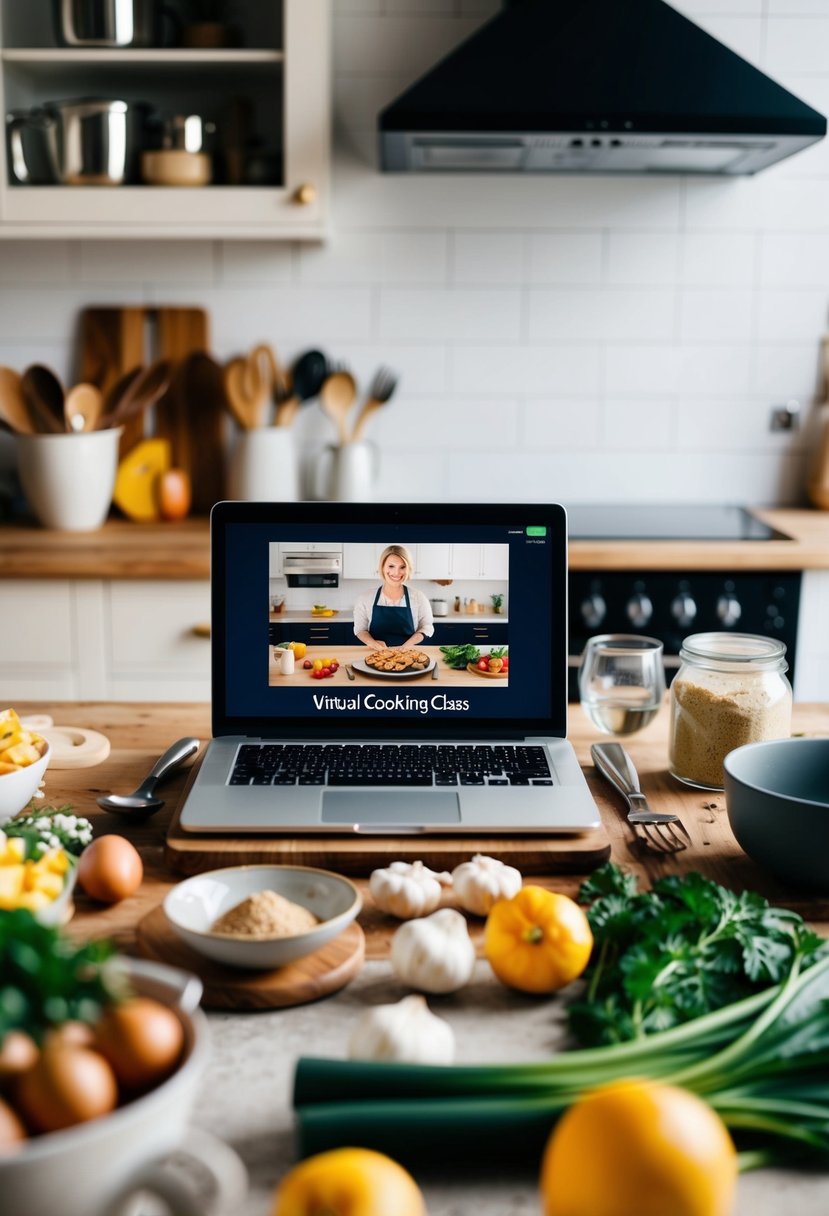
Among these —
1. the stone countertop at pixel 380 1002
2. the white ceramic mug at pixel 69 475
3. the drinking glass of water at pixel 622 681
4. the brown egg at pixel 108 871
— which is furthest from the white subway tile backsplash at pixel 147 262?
the brown egg at pixel 108 871

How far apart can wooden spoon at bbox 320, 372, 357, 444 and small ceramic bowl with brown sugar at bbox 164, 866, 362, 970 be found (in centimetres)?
213

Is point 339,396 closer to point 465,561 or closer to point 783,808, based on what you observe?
point 465,561

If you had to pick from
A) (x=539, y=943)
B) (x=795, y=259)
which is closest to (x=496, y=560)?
(x=539, y=943)

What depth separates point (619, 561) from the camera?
2.59 m

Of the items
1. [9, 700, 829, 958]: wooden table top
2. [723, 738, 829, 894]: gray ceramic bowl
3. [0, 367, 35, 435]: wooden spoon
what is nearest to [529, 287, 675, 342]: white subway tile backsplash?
[0, 367, 35, 435]: wooden spoon

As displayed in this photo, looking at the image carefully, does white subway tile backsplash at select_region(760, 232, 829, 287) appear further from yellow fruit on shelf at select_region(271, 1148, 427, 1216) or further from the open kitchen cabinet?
yellow fruit on shelf at select_region(271, 1148, 427, 1216)

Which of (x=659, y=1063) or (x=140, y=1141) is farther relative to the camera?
(x=659, y=1063)

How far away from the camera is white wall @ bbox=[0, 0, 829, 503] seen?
3049 mm

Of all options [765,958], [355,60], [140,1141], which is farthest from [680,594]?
[140,1141]

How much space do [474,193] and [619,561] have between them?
1.08 meters

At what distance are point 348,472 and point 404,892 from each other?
6.72 feet

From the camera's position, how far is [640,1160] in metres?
0.62

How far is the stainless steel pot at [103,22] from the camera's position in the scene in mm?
2676

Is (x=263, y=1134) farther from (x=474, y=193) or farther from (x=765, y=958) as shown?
(x=474, y=193)
